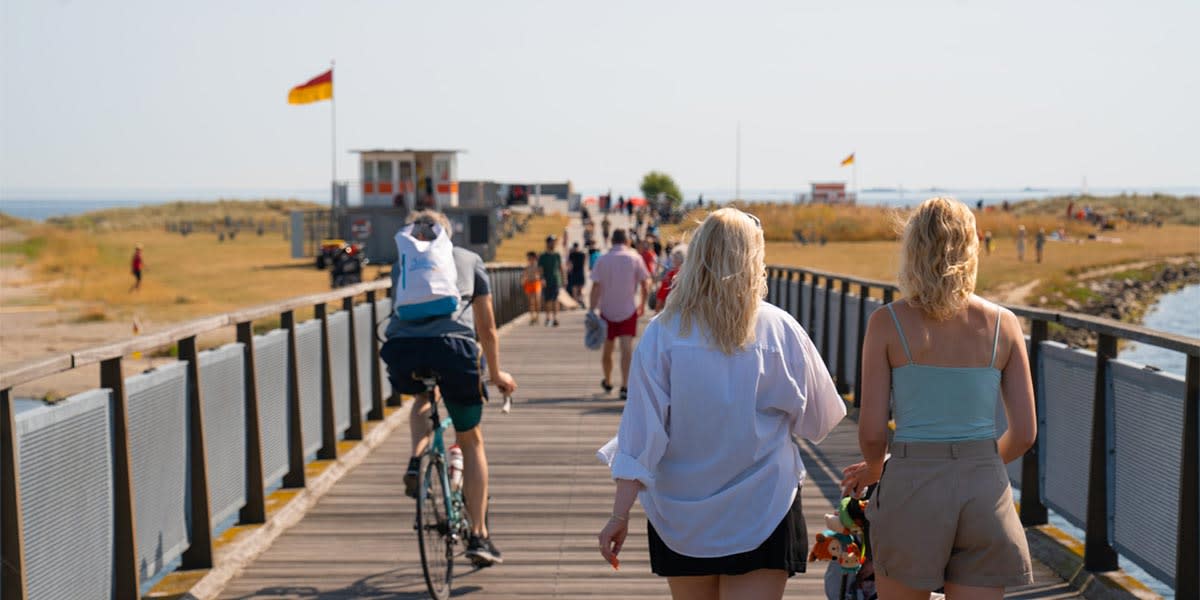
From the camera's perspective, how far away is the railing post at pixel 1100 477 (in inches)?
250

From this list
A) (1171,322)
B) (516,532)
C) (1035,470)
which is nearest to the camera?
(1035,470)

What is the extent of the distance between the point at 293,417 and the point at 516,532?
158 centimetres

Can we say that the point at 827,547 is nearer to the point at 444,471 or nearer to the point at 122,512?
the point at 444,471

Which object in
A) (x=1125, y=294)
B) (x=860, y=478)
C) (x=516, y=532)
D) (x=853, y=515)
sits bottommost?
(x=1125, y=294)

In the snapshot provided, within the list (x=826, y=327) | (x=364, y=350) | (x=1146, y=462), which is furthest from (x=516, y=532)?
(x=826, y=327)

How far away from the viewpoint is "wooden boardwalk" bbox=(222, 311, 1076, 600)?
671 cm

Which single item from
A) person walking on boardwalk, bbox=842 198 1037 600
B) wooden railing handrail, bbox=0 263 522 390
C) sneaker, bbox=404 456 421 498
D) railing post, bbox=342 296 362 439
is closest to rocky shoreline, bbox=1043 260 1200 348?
railing post, bbox=342 296 362 439

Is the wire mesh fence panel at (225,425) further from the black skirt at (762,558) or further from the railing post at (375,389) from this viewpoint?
the railing post at (375,389)

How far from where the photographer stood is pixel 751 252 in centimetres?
388

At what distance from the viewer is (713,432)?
12.8ft

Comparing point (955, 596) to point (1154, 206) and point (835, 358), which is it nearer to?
point (835, 358)

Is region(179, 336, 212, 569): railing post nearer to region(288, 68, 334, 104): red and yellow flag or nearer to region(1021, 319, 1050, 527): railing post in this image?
region(1021, 319, 1050, 527): railing post

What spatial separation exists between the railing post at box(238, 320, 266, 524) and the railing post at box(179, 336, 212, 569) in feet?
2.77

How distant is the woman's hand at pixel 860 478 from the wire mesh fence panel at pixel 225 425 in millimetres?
3410
